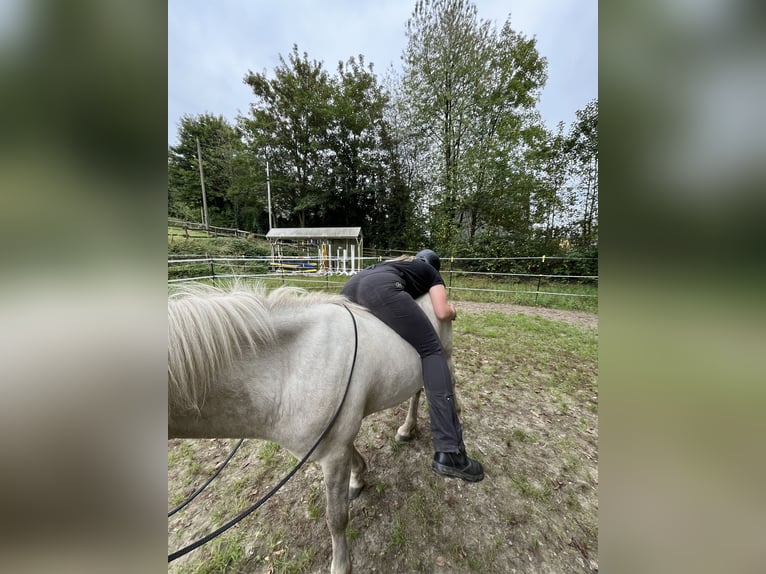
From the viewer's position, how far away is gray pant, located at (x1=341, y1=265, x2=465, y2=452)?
1.56 metres

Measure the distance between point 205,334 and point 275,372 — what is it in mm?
308

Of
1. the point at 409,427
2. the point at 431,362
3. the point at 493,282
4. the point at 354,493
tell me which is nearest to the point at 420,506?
the point at 354,493

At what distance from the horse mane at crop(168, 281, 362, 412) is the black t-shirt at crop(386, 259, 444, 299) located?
0.95m

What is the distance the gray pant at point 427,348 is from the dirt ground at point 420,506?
48 cm

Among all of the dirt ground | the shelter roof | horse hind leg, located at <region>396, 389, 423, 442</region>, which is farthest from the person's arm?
the shelter roof

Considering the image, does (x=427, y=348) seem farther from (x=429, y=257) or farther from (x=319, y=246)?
(x=319, y=246)

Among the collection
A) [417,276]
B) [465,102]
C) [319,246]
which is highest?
[465,102]

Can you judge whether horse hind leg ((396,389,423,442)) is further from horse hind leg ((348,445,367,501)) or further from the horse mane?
the horse mane

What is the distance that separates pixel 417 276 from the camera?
6.19ft

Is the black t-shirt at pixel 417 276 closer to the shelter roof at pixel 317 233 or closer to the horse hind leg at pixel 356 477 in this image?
the horse hind leg at pixel 356 477
